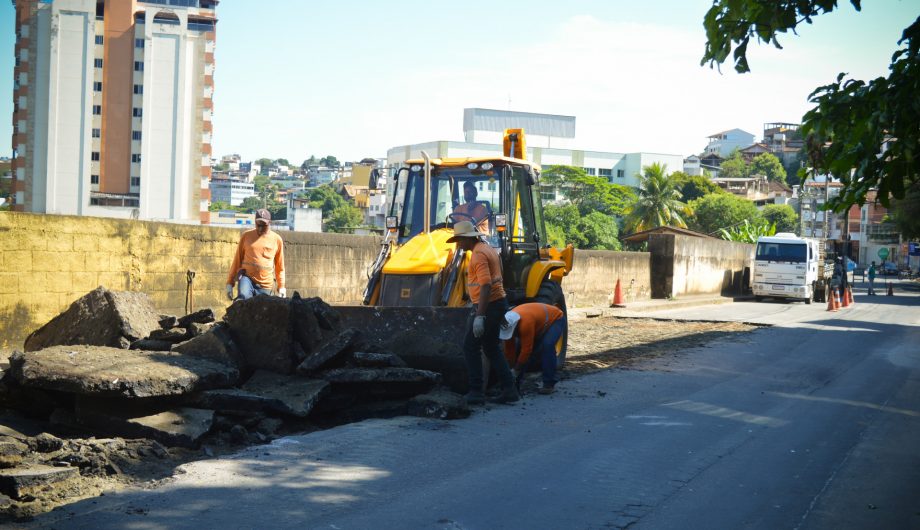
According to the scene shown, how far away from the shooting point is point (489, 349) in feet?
28.8

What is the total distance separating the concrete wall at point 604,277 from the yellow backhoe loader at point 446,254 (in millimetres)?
13638

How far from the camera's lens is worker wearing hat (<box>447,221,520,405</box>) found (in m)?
8.58

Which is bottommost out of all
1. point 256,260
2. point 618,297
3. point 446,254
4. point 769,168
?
point 618,297

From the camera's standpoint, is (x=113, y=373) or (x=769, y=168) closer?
(x=113, y=373)

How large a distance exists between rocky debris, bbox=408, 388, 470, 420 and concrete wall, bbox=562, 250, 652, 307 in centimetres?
1737

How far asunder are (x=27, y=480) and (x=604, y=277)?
79.5 feet

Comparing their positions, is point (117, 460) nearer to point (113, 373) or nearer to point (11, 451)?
point (11, 451)

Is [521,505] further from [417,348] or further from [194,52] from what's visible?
[194,52]

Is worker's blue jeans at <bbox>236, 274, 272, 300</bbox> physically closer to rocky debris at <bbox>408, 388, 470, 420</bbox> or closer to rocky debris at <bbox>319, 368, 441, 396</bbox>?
rocky debris at <bbox>319, 368, 441, 396</bbox>

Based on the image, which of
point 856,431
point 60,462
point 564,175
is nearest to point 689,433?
point 856,431

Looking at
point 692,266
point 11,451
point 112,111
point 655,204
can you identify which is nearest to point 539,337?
point 11,451

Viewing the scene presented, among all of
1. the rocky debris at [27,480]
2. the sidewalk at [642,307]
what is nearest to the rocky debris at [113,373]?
the rocky debris at [27,480]

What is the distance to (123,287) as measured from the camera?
1184 centimetres

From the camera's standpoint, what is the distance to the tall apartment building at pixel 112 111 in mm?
63188
